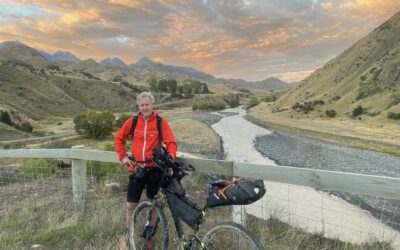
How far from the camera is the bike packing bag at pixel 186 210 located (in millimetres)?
4020

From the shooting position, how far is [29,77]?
97.1 m

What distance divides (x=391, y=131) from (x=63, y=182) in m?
38.9

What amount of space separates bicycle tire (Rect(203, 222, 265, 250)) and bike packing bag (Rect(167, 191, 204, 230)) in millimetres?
251

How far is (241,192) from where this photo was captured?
355 cm

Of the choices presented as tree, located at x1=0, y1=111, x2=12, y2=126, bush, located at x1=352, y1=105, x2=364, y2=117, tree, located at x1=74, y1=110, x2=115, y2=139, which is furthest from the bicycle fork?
tree, located at x1=0, y1=111, x2=12, y2=126

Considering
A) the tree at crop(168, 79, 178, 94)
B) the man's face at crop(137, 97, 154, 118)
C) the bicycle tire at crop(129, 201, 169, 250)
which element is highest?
the tree at crop(168, 79, 178, 94)

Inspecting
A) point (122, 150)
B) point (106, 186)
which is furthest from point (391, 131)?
point (122, 150)

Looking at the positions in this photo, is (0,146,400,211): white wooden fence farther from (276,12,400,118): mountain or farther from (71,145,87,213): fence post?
(276,12,400,118): mountain

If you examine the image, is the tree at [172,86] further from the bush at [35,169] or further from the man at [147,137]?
the man at [147,137]

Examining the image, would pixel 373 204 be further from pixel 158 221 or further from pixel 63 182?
pixel 158 221

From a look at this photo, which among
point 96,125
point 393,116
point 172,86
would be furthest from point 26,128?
point 172,86

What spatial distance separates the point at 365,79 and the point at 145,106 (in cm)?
7490

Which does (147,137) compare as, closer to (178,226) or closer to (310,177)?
(178,226)

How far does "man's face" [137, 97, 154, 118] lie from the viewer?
4961mm
